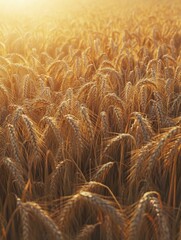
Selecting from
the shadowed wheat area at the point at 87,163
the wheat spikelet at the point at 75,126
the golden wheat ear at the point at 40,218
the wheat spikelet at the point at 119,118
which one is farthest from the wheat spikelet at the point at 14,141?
the wheat spikelet at the point at 119,118

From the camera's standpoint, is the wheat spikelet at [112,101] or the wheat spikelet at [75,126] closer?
the wheat spikelet at [75,126]

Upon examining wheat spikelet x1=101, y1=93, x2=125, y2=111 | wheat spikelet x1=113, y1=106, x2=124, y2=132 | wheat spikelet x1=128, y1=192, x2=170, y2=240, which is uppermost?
wheat spikelet x1=101, y1=93, x2=125, y2=111

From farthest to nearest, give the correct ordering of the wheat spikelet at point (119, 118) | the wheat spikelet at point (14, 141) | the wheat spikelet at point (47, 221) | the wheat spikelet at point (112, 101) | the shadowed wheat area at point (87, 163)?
the wheat spikelet at point (112, 101)
the wheat spikelet at point (119, 118)
the wheat spikelet at point (14, 141)
the shadowed wheat area at point (87, 163)
the wheat spikelet at point (47, 221)

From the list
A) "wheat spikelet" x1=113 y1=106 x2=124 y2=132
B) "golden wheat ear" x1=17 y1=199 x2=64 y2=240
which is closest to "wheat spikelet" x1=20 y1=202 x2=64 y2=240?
"golden wheat ear" x1=17 y1=199 x2=64 y2=240

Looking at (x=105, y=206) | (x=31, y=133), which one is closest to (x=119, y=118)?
(x=31, y=133)

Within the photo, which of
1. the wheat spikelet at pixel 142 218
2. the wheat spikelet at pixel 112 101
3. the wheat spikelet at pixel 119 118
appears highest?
the wheat spikelet at pixel 112 101

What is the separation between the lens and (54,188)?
1542 mm

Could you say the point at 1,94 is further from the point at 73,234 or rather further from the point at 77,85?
the point at 73,234

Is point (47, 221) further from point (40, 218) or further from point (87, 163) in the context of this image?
point (87, 163)

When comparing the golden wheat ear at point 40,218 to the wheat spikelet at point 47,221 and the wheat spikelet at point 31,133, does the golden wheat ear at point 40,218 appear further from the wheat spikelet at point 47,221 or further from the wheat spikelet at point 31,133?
the wheat spikelet at point 31,133

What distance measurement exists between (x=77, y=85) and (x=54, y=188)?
4.71 feet

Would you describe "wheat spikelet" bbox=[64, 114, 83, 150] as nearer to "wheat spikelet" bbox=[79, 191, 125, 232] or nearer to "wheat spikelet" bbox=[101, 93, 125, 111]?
"wheat spikelet" bbox=[101, 93, 125, 111]

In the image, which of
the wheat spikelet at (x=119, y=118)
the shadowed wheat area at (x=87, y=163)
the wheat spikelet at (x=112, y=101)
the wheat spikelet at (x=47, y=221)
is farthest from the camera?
the wheat spikelet at (x=112, y=101)

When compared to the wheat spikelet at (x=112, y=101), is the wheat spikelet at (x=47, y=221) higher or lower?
lower
